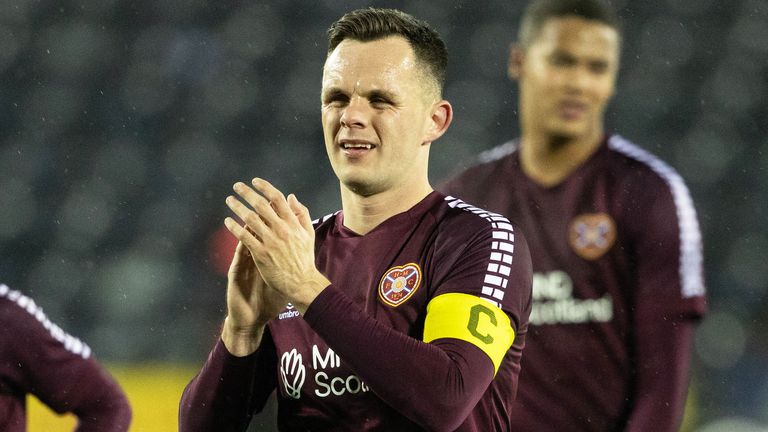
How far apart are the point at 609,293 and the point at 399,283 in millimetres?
1620

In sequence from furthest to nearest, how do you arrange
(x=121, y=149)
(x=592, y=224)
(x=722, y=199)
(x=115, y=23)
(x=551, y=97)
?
1. (x=115, y=23)
2. (x=121, y=149)
3. (x=722, y=199)
4. (x=551, y=97)
5. (x=592, y=224)

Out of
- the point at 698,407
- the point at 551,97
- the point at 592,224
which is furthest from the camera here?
the point at 698,407

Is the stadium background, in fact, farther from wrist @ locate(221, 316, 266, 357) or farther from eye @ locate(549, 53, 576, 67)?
wrist @ locate(221, 316, 266, 357)

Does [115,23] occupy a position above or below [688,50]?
above

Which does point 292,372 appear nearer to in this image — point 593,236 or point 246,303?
point 246,303

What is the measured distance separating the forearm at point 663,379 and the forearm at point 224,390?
147cm

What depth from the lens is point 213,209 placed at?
6230mm

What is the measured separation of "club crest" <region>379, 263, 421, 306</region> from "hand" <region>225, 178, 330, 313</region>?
0.20 m

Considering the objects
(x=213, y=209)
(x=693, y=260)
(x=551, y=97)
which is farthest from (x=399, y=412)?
(x=213, y=209)

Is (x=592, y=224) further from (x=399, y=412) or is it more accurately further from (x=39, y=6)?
(x=39, y=6)

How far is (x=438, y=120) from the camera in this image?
82.0 inches

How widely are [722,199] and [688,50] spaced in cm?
98

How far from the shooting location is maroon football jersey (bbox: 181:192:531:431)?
1673 mm

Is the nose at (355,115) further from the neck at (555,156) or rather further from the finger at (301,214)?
the neck at (555,156)
